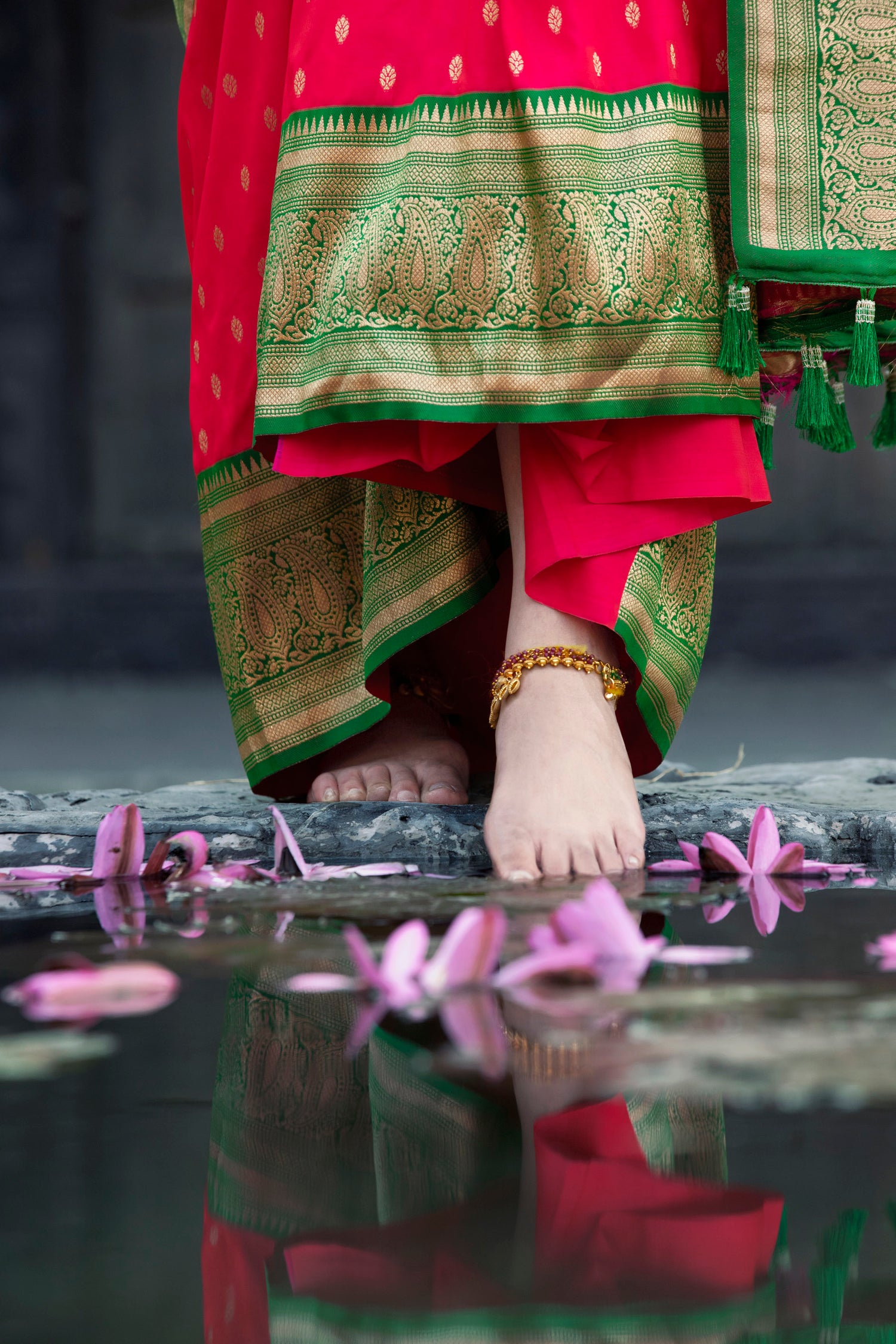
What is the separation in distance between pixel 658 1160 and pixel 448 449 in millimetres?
732

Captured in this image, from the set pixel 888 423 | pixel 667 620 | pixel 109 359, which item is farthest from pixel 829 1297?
pixel 109 359

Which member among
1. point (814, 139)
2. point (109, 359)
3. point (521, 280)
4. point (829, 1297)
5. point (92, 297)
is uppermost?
point (92, 297)

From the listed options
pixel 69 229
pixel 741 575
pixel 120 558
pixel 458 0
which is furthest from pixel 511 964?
pixel 69 229

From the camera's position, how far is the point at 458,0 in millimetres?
1003

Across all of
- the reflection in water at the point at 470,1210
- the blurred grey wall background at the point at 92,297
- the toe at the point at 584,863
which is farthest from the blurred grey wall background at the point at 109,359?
the reflection in water at the point at 470,1210

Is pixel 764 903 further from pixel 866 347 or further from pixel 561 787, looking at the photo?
pixel 866 347

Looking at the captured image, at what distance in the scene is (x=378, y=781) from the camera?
117 cm

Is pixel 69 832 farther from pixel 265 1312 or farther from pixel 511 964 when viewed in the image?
pixel 265 1312

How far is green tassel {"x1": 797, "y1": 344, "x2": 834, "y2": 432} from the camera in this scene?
40.6 inches

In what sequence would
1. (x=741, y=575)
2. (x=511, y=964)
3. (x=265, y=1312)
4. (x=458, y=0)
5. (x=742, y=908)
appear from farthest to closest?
(x=741, y=575), (x=458, y=0), (x=742, y=908), (x=511, y=964), (x=265, y=1312)

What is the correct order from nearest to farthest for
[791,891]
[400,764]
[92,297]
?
[791,891], [400,764], [92,297]

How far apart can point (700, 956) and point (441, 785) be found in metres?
0.58

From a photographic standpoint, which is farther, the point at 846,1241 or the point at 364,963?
the point at 364,963

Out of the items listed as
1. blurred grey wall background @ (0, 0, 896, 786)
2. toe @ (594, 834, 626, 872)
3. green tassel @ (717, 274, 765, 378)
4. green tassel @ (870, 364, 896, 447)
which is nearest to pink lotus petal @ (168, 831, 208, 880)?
toe @ (594, 834, 626, 872)
